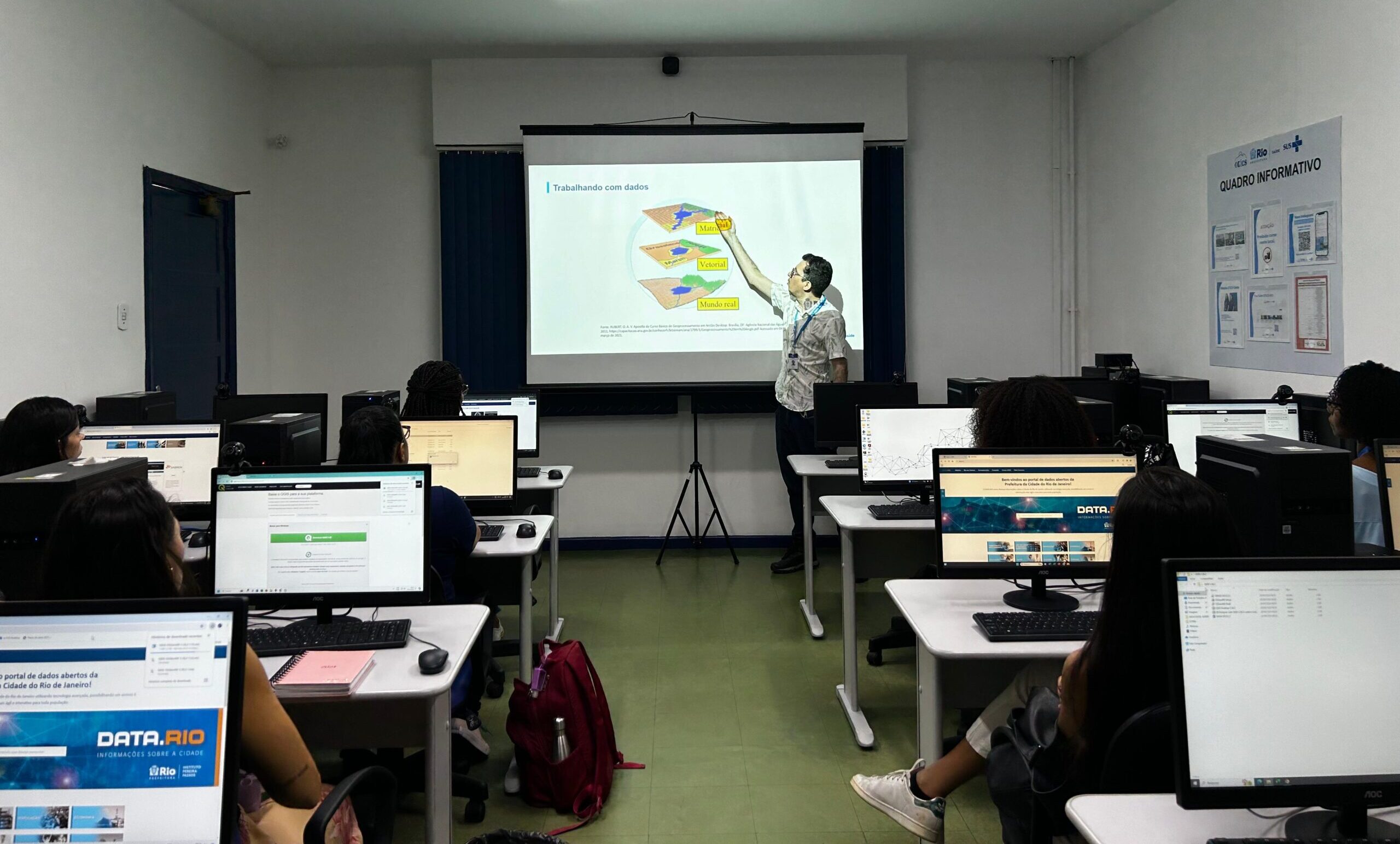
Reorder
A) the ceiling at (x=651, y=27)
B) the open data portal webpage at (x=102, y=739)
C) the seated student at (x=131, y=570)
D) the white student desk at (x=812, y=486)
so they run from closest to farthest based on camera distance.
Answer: the open data portal webpage at (x=102, y=739)
the seated student at (x=131, y=570)
the white student desk at (x=812, y=486)
the ceiling at (x=651, y=27)

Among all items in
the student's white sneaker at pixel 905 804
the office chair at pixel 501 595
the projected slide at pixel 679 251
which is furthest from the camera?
the projected slide at pixel 679 251

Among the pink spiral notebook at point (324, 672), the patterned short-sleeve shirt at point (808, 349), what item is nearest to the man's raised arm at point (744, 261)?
the patterned short-sleeve shirt at point (808, 349)

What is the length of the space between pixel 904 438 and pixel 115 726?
309 cm

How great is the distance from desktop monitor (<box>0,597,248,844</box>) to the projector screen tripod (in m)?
5.01

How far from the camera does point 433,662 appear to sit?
6.77 ft

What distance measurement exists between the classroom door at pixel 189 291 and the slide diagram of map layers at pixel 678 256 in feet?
8.00

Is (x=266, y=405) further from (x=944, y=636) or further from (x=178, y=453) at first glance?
(x=944, y=636)

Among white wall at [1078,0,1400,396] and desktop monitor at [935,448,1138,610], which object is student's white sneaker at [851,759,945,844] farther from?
white wall at [1078,0,1400,396]

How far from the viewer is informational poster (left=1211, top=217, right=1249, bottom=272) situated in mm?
4645

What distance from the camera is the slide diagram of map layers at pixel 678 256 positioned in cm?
617

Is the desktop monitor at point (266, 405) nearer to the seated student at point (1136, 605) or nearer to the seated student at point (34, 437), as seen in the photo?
the seated student at point (34, 437)

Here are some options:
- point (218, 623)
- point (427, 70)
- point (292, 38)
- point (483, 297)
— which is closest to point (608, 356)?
point (483, 297)

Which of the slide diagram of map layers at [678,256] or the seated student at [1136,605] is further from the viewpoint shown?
the slide diagram of map layers at [678,256]

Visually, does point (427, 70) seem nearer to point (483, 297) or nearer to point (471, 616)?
point (483, 297)
